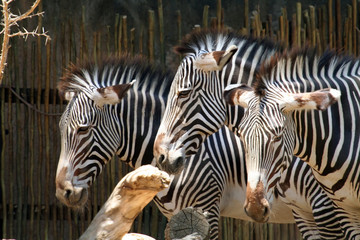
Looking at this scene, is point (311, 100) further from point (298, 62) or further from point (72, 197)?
point (72, 197)

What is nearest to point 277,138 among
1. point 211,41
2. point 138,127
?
point 211,41

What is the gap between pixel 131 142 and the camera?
5.21 m

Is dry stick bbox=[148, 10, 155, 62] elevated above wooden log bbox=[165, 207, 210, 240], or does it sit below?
above

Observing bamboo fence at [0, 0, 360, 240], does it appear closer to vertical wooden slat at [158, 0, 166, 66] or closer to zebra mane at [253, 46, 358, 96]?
vertical wooden slat at [158, 0, 166, 66]

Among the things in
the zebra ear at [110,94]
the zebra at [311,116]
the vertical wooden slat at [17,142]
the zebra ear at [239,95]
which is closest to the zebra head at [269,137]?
the zebra at [311,116]

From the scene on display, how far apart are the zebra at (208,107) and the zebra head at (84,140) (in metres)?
0.50

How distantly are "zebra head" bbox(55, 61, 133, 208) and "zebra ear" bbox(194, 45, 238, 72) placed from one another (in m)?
0.58

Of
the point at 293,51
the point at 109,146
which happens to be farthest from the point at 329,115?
the point at 109,146

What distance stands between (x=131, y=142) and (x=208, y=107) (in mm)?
763

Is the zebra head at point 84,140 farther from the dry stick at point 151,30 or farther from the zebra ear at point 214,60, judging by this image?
the dry stick at point 151,30

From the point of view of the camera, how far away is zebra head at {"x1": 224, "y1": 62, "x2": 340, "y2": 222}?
12.5ft

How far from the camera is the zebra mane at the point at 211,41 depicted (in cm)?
508

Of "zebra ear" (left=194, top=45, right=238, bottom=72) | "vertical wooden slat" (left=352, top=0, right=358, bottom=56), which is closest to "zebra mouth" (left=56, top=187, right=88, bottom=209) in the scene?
"zebra ear" (left=194, top=45, right=238, bottom=72)

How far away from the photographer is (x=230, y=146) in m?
5.30
